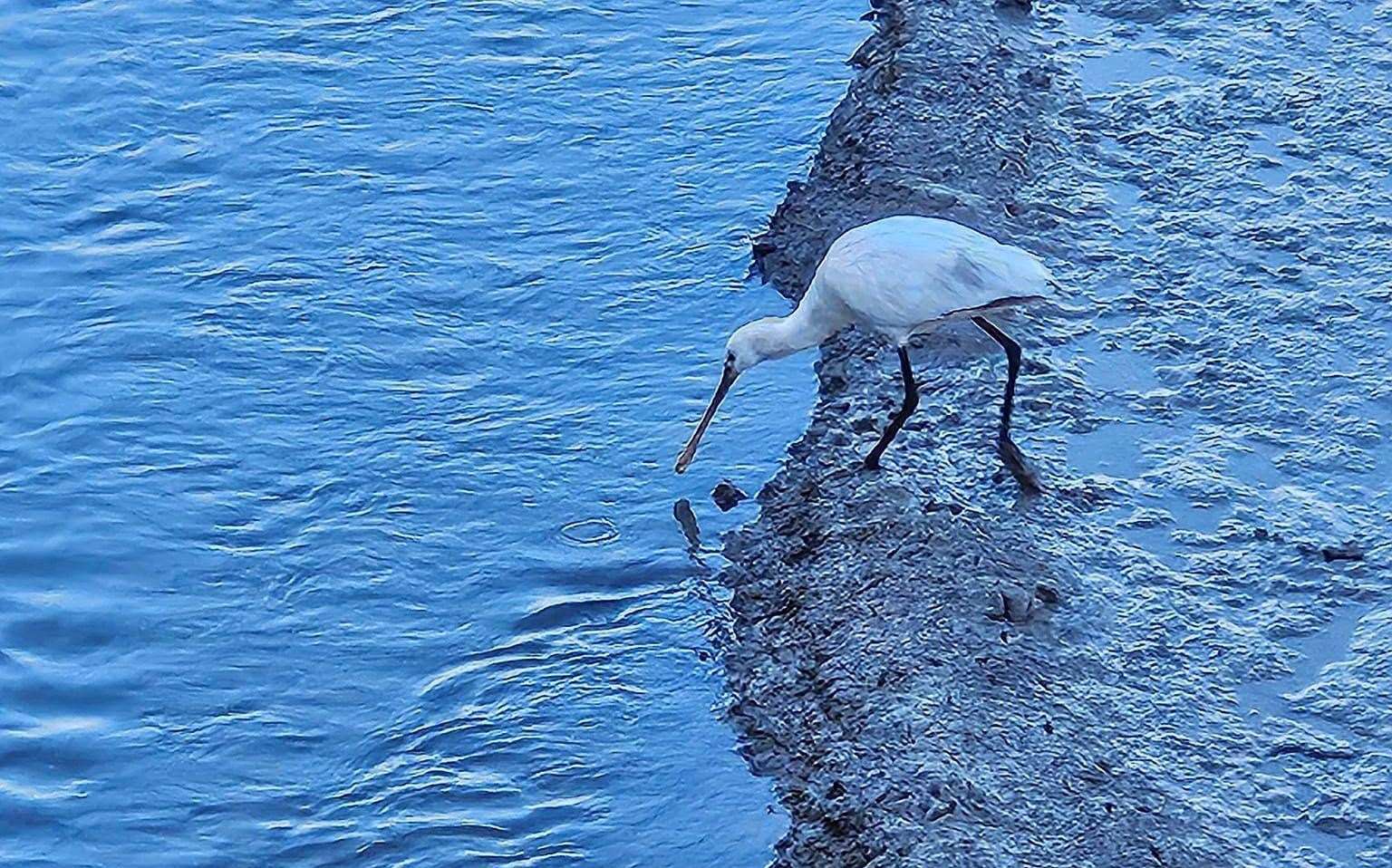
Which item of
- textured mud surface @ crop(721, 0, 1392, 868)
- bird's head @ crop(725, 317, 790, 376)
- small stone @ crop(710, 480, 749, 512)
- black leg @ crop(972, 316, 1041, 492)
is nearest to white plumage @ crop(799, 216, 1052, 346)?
black leg @ crop(972, 316, 1041, 492)

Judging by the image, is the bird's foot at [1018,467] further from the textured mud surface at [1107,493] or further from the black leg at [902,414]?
the black leg at [902,414]

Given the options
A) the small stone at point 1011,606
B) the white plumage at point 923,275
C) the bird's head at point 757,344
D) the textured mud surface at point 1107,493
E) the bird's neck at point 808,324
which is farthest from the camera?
the bird's head at point 757,344

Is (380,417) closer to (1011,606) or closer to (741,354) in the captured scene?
(741,354)

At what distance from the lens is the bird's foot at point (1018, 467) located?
257 inches

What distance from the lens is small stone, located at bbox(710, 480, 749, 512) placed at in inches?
275

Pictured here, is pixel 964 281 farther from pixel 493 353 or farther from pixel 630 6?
pixel 630 6

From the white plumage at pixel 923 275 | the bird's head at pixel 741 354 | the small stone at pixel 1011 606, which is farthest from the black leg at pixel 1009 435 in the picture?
the bird's head at pixel 741 354

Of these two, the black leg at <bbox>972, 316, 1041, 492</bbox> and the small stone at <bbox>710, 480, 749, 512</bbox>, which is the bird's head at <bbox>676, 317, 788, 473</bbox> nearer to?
the small stone at <bbox>710, 480, 749, 512</bbox>

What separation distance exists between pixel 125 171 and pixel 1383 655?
556cm

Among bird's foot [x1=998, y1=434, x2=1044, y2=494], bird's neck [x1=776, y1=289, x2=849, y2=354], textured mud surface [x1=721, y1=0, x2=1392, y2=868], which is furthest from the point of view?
bird's neck [x1=776, y1=289, x2=849, y2=354]

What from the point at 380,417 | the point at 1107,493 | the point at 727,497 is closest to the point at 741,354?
the point at 727,497

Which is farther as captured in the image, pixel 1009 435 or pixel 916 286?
pixel 1009 435

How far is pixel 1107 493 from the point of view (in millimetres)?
6523

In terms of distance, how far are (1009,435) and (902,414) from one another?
13.1 inches
